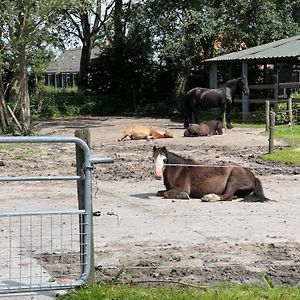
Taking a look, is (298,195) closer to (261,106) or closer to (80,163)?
(80,163)

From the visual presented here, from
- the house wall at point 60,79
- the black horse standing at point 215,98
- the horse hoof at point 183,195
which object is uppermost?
the house wall at point 60,79

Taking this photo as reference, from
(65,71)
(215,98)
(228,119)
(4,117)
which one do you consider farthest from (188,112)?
(65,71)

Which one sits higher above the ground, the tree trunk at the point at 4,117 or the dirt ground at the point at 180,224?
the tree trunk at the point at 4,117

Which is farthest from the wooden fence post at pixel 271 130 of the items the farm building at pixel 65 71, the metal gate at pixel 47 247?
the farm building at pixel 65 71

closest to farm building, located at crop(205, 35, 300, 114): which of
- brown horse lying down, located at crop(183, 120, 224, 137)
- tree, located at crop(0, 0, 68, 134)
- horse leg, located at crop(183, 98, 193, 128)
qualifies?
horse leg, located at crop(183, 98, 193, 128)

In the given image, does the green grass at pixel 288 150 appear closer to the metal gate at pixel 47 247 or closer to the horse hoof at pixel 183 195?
the horse hoof at pixel 183 195

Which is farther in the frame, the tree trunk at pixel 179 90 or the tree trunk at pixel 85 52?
the tree trunk at pixel 85 52

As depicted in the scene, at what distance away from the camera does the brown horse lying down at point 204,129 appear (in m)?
25.5

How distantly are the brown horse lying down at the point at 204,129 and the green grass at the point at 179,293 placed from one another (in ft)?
62.6

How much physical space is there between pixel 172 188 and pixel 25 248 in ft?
14.3

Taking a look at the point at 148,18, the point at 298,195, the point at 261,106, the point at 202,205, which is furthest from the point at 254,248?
the point at 148,18

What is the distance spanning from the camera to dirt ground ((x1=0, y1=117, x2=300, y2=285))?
738 cm

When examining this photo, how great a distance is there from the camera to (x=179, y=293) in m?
6.17

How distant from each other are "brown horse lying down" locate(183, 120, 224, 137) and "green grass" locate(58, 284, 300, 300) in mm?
19068
